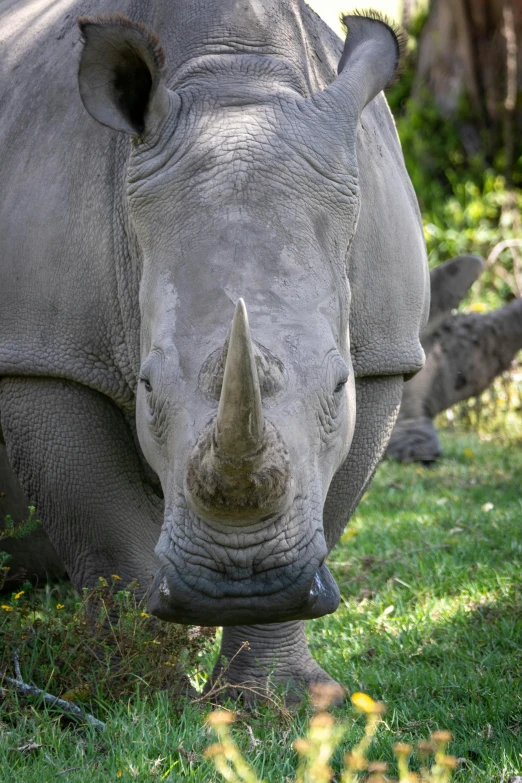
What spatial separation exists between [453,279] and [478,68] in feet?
15.5

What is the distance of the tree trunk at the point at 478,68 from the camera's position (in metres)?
12.1

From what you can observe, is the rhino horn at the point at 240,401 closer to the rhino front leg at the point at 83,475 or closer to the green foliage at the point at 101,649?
the green foliage at the point at 101,649

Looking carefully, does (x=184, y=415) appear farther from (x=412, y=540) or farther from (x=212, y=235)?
(x=412, y=540)

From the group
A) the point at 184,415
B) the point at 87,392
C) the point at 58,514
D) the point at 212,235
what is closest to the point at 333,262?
the point at 212,235

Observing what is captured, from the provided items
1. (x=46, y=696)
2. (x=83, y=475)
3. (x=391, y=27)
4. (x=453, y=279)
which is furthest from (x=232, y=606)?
(x=453, y=279)

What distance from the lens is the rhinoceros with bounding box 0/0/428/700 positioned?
3.05m

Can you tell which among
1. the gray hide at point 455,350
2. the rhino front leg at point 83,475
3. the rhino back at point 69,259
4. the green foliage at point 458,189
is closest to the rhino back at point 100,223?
the rhino back at point 69,259

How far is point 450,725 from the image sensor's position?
363 centimetres

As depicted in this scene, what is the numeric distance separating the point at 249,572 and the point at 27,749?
2.85 feet

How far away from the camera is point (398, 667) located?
4281 millimetres

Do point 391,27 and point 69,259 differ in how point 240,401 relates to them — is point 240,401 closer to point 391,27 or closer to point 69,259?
point 69,259

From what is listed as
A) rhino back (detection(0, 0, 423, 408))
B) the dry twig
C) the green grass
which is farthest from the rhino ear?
the dry twig

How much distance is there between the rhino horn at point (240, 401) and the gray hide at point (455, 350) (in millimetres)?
5987

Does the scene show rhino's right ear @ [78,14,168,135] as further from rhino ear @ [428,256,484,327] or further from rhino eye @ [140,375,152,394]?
rhino ear @ [428,256,484,327]
